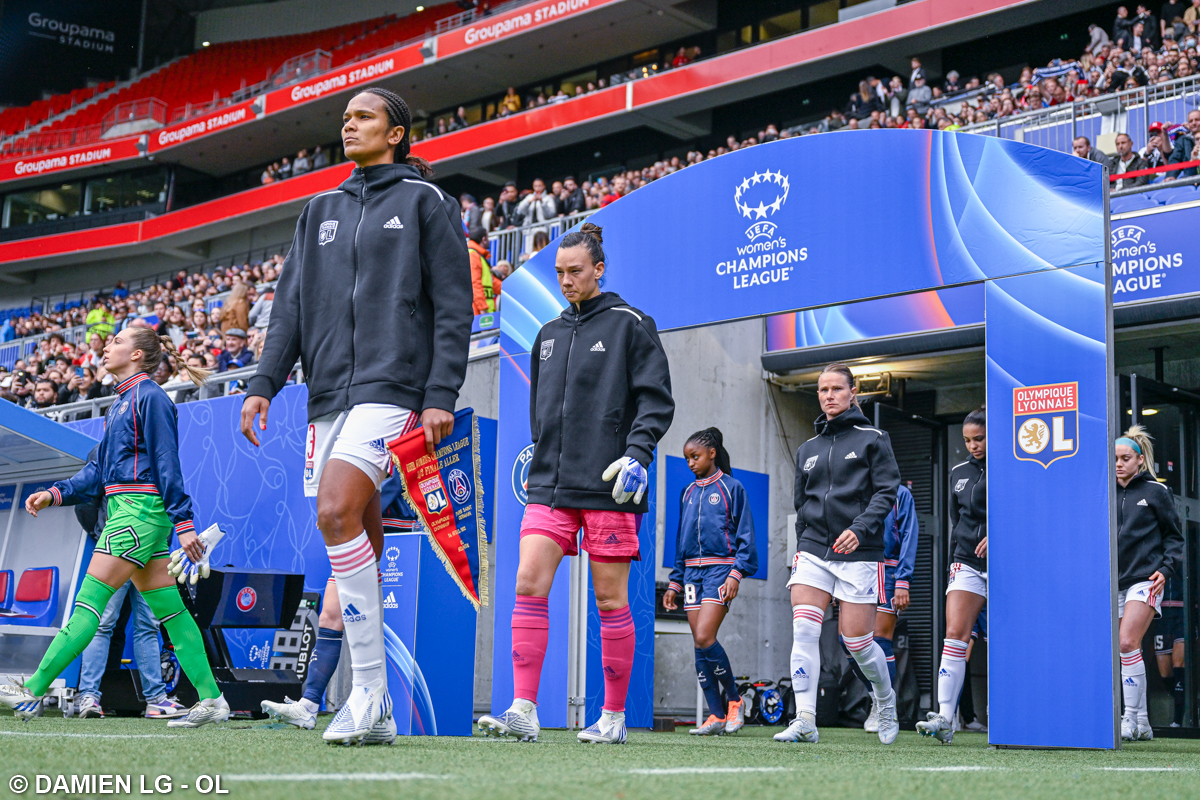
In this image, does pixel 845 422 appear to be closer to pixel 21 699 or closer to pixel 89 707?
pixel 21 699

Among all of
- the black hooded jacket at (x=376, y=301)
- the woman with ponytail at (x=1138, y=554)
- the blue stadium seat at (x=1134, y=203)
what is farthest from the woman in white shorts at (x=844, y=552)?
the blue stadium seat at (x=1134, y=203)

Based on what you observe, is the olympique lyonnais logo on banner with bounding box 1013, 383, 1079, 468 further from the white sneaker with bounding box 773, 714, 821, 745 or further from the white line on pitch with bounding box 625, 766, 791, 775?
the white line on pitch with bounding box 625, 766, 791, 775

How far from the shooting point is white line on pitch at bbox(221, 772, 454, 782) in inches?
101

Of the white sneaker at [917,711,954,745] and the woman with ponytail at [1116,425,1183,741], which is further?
the woman with ponytail at [1116,425,1183,741]

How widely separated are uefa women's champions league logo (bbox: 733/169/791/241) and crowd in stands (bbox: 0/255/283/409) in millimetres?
3529

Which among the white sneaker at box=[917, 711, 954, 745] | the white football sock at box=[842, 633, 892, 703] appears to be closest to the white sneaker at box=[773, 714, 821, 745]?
the white football sock at box=[842, 633, 892, 703]

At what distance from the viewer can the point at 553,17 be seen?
27.2m

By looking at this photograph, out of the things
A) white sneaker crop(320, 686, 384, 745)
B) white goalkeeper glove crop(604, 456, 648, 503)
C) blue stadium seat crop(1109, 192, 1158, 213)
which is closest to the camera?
white sneaker crop(320, 686, 384, 745)

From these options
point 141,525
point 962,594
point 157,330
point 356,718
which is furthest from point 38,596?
point 962,594

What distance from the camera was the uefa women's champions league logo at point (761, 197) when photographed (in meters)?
7.18

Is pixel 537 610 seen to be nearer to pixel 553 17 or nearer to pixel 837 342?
pixel 837 342

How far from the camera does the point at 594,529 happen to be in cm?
488

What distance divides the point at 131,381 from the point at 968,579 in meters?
4.72

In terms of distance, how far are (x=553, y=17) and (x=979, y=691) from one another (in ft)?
66.0
